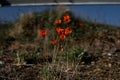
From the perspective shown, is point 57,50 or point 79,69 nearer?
point 57,50

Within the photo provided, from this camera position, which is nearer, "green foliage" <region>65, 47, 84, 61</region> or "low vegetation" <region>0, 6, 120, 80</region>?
"low vegetation" <region>0, 6, 120, 80</region>

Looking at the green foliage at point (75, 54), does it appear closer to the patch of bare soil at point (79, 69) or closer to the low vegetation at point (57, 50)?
the low vegetation at point (57, 50)

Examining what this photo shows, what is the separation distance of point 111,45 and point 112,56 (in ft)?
4.73

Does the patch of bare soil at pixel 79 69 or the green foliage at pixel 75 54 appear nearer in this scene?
the patch of bare soil at pixel 79 69

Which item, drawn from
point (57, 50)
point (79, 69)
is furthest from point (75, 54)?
point (57, 50)

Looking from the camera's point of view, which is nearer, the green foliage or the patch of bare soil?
the patch of bare soil

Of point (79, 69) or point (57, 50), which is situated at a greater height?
point (57, 50)

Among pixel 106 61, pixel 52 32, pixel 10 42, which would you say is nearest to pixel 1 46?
pixel 10 42

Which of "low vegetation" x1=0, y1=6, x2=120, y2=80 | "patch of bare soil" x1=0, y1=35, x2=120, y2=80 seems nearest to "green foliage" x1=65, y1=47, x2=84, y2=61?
"low vegetation" x1=0, y1=6, x2=120, y2=80

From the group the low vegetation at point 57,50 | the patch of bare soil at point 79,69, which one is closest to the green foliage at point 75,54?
the low vegetation at point 57,50

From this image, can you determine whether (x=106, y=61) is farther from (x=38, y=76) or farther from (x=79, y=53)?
(x=38, y=76)

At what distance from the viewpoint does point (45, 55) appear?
620 centimetres

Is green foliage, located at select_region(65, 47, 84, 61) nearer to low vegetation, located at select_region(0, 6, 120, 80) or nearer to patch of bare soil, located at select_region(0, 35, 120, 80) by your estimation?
low vegetation, located at select_region(0, 6, 120, 80)

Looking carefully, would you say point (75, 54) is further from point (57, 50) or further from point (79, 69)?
Result: point (57, 50)
